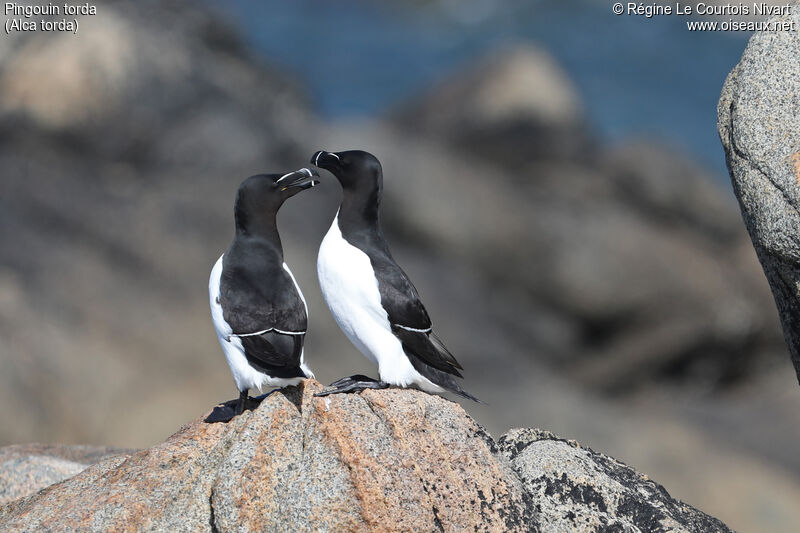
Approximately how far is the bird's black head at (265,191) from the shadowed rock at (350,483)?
103cm

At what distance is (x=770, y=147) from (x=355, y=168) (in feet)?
7.48

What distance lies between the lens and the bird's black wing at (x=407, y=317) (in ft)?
19.0

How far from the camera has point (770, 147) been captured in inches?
226

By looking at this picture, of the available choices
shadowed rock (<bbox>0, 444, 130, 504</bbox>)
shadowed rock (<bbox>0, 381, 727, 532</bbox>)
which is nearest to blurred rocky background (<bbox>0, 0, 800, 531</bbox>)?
shadowed rock (<bbox>0, 444, 130, 504</bbox>)

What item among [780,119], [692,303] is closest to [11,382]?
[780,119]

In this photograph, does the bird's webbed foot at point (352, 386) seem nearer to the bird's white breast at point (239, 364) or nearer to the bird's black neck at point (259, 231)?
the bird's white breast at point (239, 364)

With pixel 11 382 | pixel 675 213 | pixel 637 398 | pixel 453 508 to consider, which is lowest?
pixel 453 508

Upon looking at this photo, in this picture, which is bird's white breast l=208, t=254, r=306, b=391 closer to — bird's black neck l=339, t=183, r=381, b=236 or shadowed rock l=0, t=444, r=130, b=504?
bird's black neck l=339, t=183, r=381, b=236

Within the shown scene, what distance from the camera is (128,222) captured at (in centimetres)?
1413

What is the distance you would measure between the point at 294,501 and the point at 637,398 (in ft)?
39.3

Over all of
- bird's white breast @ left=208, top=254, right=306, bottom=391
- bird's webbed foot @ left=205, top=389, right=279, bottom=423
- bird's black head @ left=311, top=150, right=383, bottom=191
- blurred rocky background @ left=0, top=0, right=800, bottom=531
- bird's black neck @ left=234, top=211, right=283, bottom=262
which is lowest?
bird's webbed foot @ left=205, top=389, right=279, bottom=423

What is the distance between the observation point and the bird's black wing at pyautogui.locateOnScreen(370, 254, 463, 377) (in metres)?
5.78

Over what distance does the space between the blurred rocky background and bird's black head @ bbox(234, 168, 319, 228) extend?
670cm

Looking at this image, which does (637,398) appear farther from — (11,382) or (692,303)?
Answer: (11,382)
